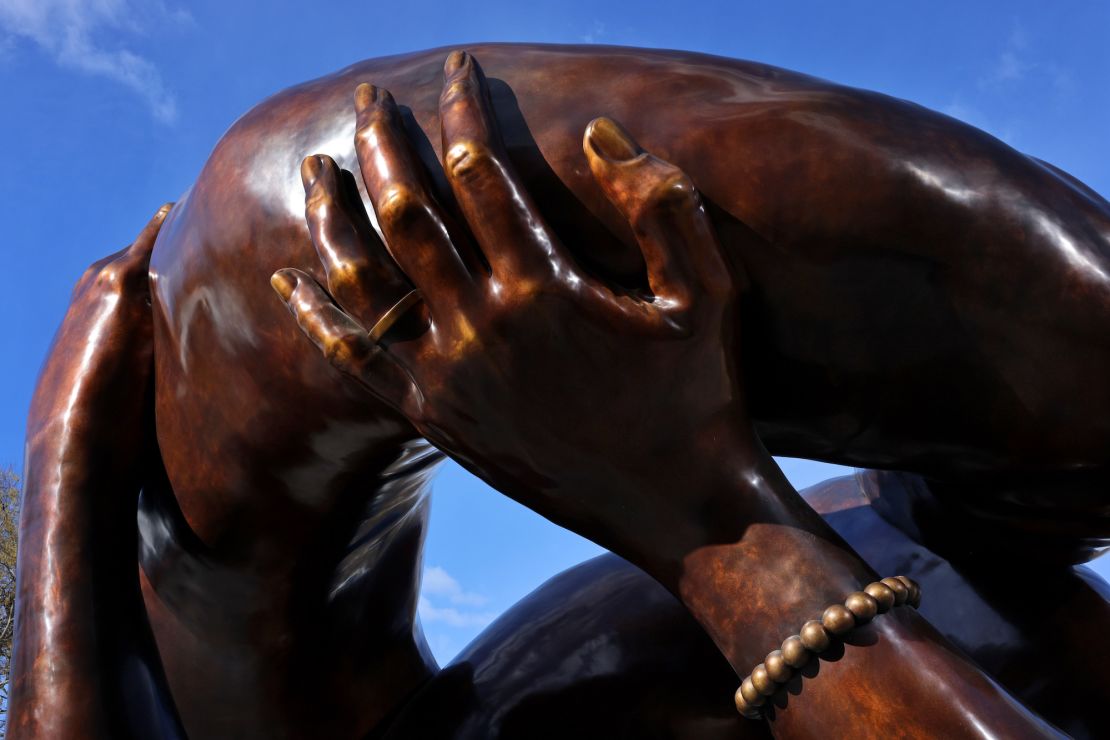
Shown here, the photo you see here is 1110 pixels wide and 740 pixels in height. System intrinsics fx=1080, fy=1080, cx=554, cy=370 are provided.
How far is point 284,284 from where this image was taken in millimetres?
1131

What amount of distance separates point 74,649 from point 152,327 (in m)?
0.45

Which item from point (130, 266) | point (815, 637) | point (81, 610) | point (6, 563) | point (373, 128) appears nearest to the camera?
point (815, 637)

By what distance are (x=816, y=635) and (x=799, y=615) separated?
3 centimetres

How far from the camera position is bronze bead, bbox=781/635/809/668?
3.22 ft

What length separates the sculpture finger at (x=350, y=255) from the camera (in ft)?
3.48

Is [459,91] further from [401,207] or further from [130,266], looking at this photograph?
[130,266]

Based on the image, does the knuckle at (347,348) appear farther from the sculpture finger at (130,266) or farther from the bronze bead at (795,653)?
the sculpture finger at (130,266)

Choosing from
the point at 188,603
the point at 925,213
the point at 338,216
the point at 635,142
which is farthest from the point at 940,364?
the point at 188,603

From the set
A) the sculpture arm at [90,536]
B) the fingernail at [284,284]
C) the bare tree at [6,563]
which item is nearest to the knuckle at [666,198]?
the fingernail at [284,284]

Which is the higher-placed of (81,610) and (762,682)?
(81,610)

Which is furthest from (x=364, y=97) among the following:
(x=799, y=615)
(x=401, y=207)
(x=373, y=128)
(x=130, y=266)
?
(x=799, y=615)

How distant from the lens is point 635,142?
42.2 inches

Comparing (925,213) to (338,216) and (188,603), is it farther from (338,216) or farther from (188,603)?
(188,603)

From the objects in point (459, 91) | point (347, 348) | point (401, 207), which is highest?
point (459, 91)
